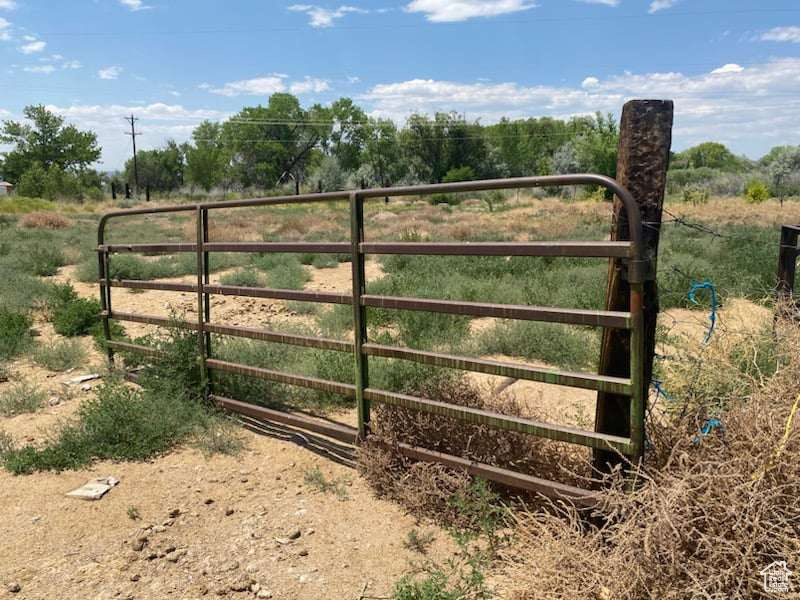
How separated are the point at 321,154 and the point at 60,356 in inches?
4086

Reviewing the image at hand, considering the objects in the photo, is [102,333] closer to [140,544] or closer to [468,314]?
[140,544]

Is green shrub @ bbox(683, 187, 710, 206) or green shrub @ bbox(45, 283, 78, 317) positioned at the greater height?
green shrub @ bbox(683, 187, 710, 206)

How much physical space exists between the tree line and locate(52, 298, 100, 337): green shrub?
57070mm

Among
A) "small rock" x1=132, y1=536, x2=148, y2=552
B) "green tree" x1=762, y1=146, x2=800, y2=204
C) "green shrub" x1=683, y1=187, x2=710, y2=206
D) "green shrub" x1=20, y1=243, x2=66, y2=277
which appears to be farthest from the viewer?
"green tree" x1=762, y1=146, x2=800, y2=204

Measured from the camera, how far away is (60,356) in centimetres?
738

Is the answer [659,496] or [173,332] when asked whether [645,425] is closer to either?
[659,496]

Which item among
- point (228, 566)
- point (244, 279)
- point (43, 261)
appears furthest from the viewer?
point (43, 261)

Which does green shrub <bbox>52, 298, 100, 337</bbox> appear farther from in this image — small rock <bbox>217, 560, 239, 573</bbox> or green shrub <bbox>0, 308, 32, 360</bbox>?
small rock <bbox>217, 560, 239, 573</bbox>

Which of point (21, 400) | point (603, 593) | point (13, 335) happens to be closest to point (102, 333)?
point (13, 335)

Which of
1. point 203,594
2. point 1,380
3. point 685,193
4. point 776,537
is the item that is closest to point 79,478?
point 203,594

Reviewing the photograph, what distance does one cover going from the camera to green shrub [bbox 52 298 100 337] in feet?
28.9

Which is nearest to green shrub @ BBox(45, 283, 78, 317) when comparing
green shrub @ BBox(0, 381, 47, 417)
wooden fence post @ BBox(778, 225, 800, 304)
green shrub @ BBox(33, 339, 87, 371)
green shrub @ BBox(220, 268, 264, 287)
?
green shrub @ BBox(33, 339, 87, 371)

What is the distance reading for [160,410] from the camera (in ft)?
17.3

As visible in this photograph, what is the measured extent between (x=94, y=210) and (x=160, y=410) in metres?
47.1
